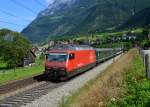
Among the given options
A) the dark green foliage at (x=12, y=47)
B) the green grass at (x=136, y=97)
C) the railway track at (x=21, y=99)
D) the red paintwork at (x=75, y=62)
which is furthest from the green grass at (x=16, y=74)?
the dark green foliage at (x=12, y=47)

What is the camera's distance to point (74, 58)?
38312mm

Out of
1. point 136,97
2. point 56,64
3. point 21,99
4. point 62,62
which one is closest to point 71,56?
point 62,62

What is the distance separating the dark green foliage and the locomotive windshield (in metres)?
64.7

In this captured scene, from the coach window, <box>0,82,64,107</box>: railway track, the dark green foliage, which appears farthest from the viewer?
the dark green foliage

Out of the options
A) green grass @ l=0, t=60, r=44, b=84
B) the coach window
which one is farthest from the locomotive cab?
green grass @ l=0, t=60, r=44, b=84

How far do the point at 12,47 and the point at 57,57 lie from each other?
226 feet

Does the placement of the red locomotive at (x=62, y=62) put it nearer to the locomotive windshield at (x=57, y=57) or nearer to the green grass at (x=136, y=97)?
the locomotive windshield at (x=57, y=57)

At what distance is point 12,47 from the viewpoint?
104 meters

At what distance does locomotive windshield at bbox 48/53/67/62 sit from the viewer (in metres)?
36.5

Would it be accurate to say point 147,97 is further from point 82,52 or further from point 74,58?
point 82,52

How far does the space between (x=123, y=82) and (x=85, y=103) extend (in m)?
4.78

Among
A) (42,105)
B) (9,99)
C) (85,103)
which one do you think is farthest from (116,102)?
(9,99)

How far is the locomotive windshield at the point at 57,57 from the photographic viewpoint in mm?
36459

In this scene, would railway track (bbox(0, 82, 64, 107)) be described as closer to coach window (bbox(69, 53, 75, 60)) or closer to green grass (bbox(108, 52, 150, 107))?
green grass (bbox(108, 52, 150, 107))
